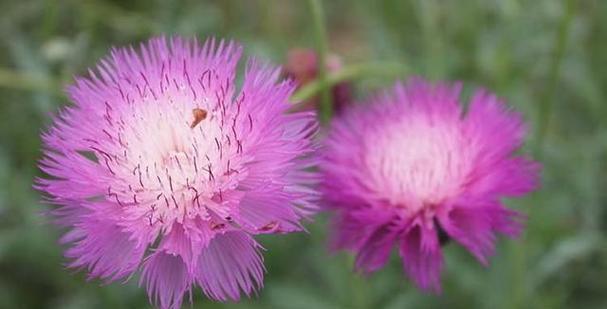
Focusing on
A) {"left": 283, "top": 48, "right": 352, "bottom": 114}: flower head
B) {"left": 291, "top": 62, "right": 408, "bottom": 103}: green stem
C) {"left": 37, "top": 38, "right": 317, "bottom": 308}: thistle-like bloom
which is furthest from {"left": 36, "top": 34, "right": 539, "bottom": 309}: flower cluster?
{"left": 283, "top": 48, "right": 352, "bottom": 114}: flower head

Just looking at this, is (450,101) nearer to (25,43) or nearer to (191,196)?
(191,196)

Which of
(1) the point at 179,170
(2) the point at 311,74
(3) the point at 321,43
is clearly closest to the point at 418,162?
(3) the point at 321,43

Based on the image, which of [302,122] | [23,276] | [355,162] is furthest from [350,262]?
[23,276]

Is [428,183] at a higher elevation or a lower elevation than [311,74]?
lower

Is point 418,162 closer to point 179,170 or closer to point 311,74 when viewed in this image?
point 179,170

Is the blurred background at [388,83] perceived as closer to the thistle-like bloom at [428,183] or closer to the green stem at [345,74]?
the green stem at [345,74]

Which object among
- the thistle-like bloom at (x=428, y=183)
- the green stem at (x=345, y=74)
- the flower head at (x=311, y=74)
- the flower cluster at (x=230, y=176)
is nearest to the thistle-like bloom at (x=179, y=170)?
the flower cluster at (x=230, y=176)
